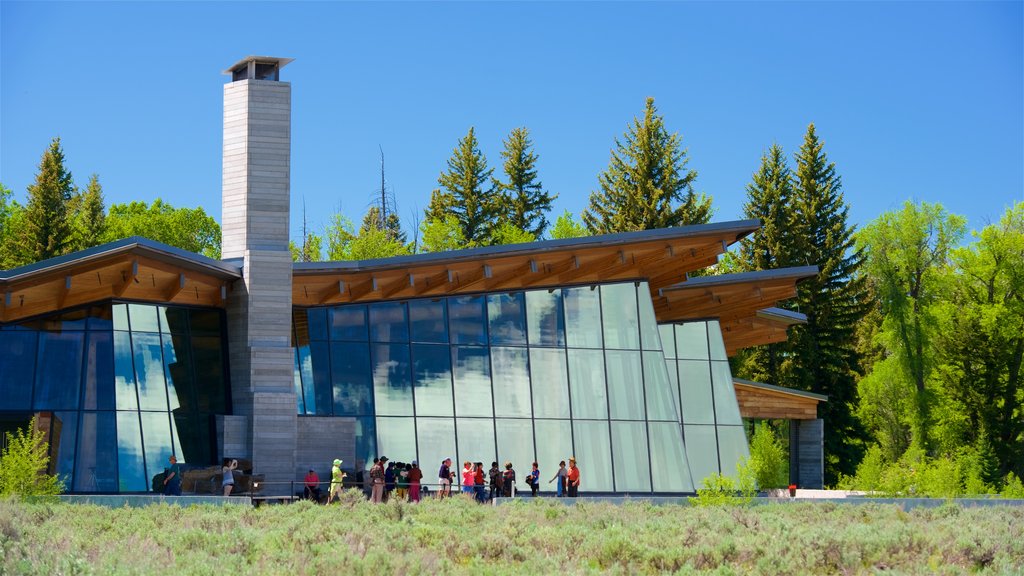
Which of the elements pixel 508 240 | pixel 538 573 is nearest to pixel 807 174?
pixel 508 240

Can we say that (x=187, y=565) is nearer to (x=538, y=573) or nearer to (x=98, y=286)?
(x=538, y=573)

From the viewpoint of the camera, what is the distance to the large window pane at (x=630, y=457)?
31.1m

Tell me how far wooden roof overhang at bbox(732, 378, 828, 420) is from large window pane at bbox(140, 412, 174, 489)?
20.7 m

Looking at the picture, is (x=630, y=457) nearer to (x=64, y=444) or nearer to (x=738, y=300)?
(x=738, y=300)

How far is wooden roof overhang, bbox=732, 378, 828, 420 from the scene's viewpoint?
41031mm

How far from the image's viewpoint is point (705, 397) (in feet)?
114

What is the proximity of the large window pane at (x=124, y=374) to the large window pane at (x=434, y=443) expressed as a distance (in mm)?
7066

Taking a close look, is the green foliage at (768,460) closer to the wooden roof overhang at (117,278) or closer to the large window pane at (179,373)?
the large window pane at (179,373)

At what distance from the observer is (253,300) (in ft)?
91.2

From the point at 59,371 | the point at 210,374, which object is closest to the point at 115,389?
the point at 59,371

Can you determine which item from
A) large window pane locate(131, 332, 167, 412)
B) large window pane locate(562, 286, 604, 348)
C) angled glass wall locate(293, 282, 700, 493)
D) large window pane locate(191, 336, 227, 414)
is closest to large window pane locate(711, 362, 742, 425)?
angled glass wall locate(293, 282, 700, 493)

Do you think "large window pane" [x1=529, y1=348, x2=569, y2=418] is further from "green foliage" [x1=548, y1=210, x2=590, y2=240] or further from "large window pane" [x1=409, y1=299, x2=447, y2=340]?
"green foliage" [x1=548, y1=210, x2=590, y2=240]

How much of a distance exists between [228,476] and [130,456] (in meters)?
2.79

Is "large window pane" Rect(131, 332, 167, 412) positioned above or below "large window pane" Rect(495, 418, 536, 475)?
above
